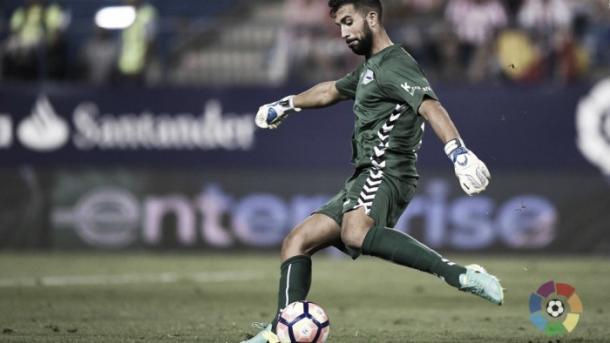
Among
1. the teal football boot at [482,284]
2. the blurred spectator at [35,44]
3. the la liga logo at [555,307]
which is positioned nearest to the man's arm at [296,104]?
the teal football boot at [482,284]

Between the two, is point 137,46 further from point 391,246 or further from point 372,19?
point 391,246

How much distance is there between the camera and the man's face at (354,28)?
290 inches

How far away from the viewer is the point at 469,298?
12.3 metres

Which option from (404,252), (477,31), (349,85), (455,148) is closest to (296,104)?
(349,85)

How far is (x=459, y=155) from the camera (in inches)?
265

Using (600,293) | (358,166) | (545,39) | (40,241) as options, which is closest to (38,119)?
(40,241)

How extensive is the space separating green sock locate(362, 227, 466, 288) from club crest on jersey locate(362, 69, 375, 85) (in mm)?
914

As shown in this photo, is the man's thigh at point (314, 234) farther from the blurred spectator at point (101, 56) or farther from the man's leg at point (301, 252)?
the blurred spectator at point (101, 56)

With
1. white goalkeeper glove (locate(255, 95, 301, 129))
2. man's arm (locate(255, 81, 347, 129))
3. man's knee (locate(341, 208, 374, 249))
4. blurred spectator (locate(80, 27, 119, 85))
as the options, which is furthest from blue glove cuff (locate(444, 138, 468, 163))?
blurred spectator (locate(80, 27, 119, 85))

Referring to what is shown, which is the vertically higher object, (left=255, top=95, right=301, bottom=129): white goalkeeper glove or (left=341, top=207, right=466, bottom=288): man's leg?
(left=255, top=95, right=301, bottom=129): white goalkeeper glove

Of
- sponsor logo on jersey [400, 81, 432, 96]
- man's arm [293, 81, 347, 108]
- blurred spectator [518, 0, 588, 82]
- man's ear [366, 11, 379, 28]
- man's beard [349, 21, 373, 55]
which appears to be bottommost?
sponsor logo on jersey [400, 81, 432, 96]

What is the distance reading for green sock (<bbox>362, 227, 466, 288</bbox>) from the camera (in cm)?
702

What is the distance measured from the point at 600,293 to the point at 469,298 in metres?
1.32

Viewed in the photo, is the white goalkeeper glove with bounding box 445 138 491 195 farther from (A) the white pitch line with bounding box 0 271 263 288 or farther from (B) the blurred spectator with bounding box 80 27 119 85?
(B) the blurred spectator with bounding box 80 27 119 85
